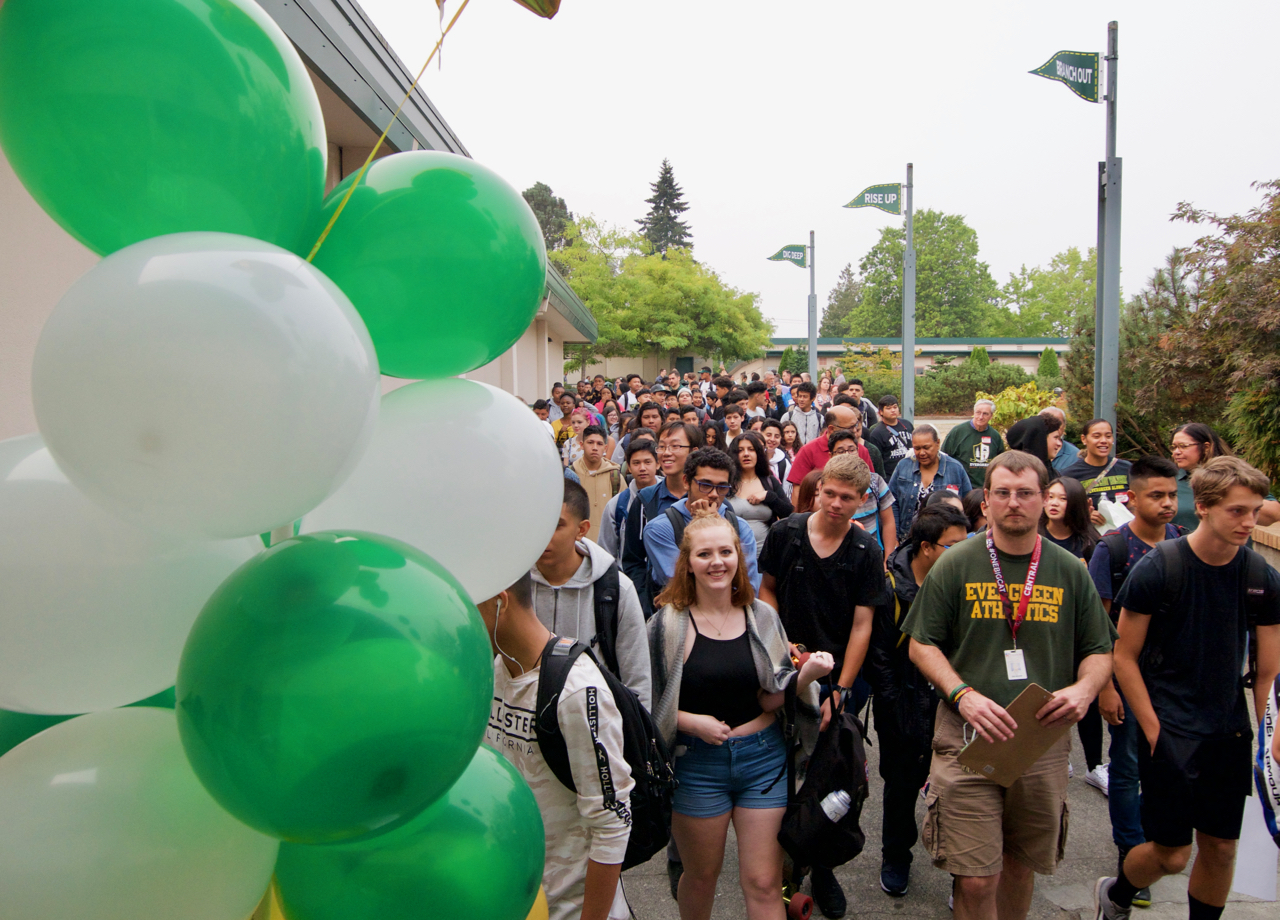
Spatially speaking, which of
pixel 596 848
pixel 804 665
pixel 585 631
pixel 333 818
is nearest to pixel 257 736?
pixel 333 818

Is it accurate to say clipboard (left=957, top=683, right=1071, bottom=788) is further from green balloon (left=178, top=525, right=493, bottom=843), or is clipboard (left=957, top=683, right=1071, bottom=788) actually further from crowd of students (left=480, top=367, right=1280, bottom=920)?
green balloon (left=178, top=525, right=493, bottom=843)

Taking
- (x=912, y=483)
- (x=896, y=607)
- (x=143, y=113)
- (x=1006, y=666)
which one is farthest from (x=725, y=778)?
(x=912, y=483)

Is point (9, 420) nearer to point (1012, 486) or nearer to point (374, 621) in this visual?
point (374, 621)

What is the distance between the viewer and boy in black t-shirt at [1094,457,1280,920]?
3.18 meters

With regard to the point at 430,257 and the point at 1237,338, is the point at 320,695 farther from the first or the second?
the point at 1237,338

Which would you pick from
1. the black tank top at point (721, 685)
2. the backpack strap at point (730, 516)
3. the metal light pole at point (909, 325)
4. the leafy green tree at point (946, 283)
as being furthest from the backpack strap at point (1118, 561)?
the leafy green tree at point (946, 283)

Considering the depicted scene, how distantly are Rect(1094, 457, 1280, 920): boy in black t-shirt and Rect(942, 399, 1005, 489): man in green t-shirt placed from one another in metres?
4.59

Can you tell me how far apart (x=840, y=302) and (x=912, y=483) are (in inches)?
3743

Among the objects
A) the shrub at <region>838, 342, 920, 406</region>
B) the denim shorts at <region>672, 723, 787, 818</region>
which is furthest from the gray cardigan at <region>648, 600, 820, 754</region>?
the shrub at <region>838, 342, 920, 406</region>

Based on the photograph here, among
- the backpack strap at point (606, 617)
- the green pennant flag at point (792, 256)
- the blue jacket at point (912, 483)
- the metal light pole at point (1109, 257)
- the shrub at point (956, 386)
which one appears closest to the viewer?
the backpack strap at point (606, 617)

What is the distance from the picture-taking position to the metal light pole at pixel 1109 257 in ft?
30.0

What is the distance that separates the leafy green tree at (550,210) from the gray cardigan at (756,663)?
72220mm

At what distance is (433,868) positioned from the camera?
146 cm

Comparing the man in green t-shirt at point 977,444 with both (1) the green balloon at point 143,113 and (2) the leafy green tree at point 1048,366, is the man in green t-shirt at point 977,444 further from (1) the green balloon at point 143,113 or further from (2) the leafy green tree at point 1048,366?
(2) the leafy green tree at point 1048,366
